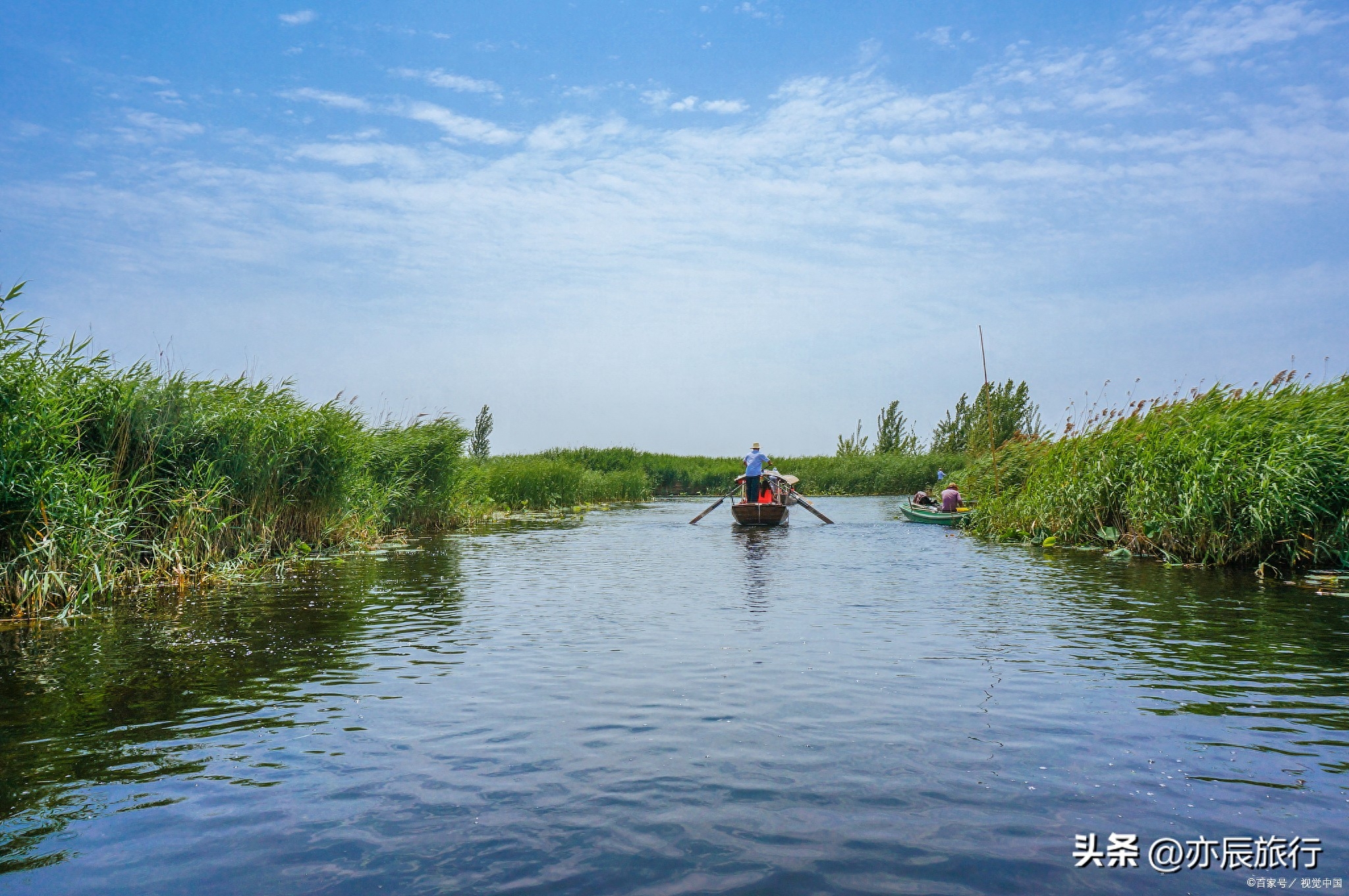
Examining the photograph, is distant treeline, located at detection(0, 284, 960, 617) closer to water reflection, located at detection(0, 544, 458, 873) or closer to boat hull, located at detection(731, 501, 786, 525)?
water reflection, located at detection(0, 544, 458, 873)

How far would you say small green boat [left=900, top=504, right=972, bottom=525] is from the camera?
27.6 m

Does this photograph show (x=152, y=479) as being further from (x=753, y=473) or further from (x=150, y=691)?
(x=753, y=473)

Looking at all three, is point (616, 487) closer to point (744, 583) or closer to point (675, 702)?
point (744, 583)

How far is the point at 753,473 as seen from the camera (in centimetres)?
2980

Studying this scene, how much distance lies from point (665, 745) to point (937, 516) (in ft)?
78.9

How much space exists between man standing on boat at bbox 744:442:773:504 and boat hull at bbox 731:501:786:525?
2.40 feet

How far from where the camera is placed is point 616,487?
164 feet

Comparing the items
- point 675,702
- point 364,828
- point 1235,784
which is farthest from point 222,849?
point 1235,784

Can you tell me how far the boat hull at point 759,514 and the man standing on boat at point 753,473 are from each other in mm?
730

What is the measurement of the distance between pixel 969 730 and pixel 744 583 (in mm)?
8783

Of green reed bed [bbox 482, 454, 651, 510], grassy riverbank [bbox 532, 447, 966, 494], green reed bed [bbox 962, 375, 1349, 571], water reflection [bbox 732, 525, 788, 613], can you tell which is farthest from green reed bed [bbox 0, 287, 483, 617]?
grassy riverbank [bbox 532, 447, 966, 494]

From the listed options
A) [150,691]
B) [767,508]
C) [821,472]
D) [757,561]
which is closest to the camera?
[150,691]

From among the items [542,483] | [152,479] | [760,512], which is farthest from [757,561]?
[542,483]

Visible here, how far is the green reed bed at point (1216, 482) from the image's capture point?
14.8 meters
